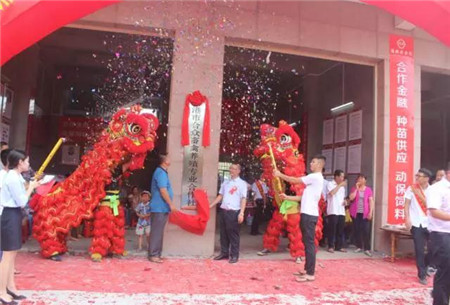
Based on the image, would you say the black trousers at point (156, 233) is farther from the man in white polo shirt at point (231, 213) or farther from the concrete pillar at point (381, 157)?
the concrete pillar at point (381, 157)

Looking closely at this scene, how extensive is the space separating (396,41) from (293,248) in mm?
4499

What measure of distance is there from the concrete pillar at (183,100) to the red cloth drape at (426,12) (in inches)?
98.7

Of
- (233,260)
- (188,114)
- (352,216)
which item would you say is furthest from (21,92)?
(352,216)

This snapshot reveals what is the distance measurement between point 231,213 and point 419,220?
2649 mm

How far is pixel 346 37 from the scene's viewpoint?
7516 mm

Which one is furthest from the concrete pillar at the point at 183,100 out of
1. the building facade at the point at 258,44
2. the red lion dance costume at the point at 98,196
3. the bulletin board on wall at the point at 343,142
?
the bulletin board on wall at the point at 343,142

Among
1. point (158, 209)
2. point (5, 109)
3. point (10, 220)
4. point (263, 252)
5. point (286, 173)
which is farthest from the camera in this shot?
point (5, 109)

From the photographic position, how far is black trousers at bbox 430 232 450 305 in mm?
3859

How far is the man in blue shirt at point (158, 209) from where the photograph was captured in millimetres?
5904

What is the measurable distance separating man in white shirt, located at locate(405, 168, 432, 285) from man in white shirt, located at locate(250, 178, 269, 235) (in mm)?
3628

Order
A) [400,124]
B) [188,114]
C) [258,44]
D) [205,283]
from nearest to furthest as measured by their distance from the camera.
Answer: [205,283] < [188,114] < [258,44] < [400,124]

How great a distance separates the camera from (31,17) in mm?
5086

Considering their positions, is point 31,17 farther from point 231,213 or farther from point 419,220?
point 419,220

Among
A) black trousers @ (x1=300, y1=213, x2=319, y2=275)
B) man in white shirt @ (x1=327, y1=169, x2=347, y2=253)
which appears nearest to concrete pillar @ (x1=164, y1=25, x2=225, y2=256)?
black trousers @ (x1=300, y1=213, x2=319, y2=275)
